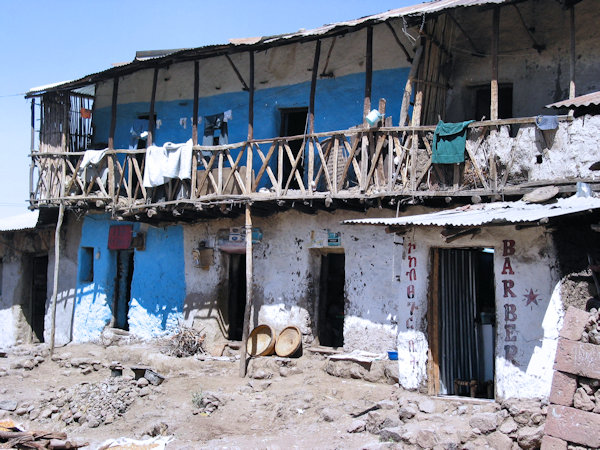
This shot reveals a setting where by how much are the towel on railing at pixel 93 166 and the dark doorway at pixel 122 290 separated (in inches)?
87.3

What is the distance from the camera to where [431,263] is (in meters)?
10.1

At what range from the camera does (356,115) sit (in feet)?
43.5

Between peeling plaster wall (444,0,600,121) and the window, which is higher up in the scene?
peeling plaster wall (444,0,600,121)

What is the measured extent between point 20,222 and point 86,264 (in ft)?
9.68

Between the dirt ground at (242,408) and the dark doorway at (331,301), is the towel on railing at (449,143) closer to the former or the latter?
the dark doorway at (331,301)

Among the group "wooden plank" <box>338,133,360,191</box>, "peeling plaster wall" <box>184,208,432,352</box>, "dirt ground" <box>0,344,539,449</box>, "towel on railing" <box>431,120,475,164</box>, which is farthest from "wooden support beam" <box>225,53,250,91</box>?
"dirt ground" <box>0,344,539,449</box>

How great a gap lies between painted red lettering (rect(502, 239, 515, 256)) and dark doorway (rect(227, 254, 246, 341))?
696cm

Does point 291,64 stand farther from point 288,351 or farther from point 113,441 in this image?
point 113,441

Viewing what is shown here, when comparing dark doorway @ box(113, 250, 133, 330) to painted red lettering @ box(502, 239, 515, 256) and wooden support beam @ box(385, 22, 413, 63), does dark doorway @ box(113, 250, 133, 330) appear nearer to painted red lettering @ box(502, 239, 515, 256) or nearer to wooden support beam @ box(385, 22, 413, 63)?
wooden support beam @ box(385, 22, 413, 63)

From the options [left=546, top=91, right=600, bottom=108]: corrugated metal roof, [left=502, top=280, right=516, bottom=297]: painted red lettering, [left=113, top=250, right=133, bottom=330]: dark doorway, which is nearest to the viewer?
[left=502, top=280, right=516, bottom=297]: painted red lettering

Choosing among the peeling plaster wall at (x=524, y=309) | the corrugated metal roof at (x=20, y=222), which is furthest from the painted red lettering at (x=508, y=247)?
the corrugated metal roof at (x=20, y=222)

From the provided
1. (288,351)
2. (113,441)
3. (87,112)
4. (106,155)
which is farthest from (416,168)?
(87,112)

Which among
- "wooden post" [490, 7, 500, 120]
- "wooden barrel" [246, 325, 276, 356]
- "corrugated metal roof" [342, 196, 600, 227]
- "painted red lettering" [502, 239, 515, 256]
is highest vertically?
"wooden post" [490, 7, 500, 120]

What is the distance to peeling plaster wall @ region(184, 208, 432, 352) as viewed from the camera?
39.1ft
